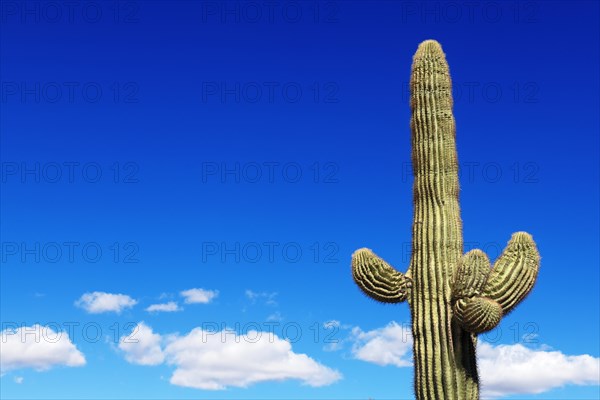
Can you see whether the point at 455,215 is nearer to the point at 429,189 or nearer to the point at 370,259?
the point at 429,189

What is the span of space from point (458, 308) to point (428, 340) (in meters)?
0.56

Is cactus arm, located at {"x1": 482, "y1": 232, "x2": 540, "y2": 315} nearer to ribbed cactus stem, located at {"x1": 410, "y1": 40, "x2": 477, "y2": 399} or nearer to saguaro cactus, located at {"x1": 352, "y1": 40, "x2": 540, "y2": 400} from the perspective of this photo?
saguaro cactus, located at {"x1": 352, "y1": 40, "x2": 540, "y2": 400}

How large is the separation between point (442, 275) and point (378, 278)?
0.90 metres

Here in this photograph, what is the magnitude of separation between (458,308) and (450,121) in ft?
8.72

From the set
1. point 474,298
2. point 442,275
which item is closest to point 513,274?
point 474,298

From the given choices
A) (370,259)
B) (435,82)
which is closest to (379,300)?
(370,259)

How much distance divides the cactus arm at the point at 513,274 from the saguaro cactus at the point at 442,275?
1 centimetres

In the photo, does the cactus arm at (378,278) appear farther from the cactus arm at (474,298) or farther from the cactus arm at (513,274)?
the cactus arm at (513,274)

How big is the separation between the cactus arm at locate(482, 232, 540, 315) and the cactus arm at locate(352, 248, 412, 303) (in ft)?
3.62

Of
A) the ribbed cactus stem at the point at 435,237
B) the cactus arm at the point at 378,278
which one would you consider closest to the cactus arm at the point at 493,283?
the ribbed cactus stem at the point at 435,237

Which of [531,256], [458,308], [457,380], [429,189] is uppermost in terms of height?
[429,189]

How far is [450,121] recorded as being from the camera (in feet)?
36.6

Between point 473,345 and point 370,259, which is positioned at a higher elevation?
point 370,259

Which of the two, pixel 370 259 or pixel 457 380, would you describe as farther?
pixel 370 259
